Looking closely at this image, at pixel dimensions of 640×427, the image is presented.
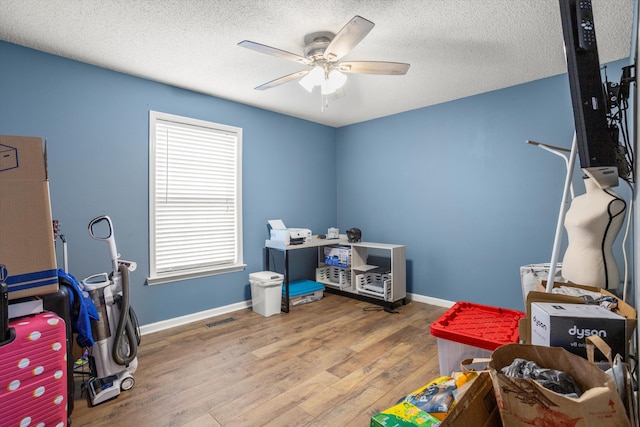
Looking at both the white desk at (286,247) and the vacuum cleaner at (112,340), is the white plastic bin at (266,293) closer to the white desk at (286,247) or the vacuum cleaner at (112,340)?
the white desk at (286,247)

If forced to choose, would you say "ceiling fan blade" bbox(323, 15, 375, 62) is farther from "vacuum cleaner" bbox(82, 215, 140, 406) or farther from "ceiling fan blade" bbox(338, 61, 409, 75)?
"vacuum cleaner" bbox(82, 215, 140, 406)

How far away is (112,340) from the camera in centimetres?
208

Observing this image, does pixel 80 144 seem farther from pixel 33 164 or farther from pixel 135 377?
pixel 135 377

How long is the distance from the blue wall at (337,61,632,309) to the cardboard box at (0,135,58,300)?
3.65m

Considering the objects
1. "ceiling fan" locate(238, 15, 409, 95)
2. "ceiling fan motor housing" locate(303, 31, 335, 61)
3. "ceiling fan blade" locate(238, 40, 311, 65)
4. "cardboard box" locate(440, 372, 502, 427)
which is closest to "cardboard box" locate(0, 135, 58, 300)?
"ceiling fan blade" locate(238, 40, 311, 65)

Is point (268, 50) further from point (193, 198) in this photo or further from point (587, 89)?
point (193, 198)

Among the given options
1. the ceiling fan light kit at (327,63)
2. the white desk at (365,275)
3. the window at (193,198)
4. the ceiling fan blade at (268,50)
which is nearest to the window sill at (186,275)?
the window at (193,198)

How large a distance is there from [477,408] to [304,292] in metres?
3.04

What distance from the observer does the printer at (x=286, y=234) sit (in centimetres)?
377

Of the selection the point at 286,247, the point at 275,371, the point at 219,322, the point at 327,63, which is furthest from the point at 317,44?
the point at 219,322

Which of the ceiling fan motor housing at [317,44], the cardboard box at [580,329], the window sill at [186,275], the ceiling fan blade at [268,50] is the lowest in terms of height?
the window sill at [186,275]

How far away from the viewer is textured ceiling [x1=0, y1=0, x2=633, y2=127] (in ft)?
6.52

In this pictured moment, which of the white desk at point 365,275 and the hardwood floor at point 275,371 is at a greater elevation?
the white desk at point 365,275

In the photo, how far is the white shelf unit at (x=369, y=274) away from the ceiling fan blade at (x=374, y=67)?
2138 millimetres
